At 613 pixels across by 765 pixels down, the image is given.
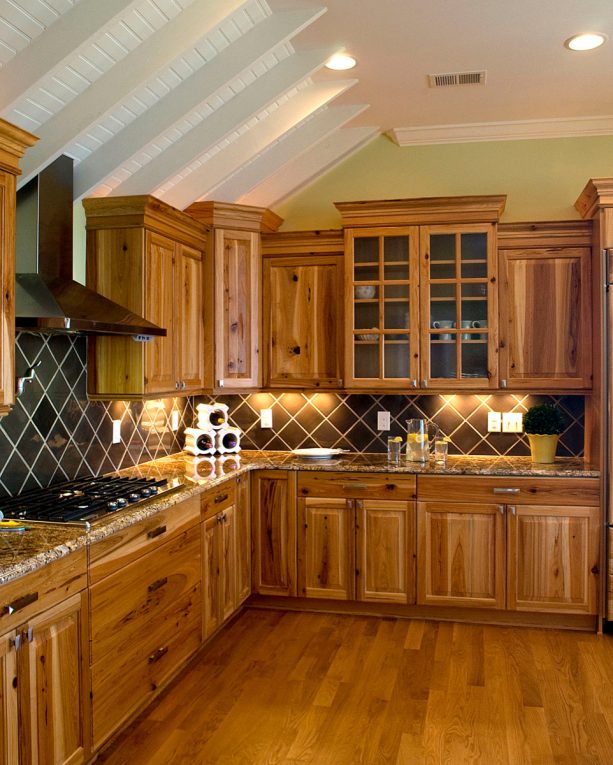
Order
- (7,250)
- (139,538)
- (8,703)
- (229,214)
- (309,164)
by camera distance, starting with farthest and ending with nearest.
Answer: (309,164) → (229,214) → (139,538) → (7,250) → (8,703)

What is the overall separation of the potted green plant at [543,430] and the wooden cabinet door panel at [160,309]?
2.05 m

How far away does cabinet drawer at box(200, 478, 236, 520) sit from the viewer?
3.64m

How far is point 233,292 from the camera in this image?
4535 millimetres

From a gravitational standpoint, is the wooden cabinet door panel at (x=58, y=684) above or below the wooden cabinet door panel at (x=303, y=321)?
below

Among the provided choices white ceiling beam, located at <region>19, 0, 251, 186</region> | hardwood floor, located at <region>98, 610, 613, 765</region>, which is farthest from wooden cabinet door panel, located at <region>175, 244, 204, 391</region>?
hardwood floor, located at <region>98, 610, 613, 765</region>

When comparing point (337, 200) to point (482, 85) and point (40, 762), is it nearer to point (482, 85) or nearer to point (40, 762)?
point (482, 85)

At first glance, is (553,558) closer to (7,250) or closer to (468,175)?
(468,175)

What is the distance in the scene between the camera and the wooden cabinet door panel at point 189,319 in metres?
4.08

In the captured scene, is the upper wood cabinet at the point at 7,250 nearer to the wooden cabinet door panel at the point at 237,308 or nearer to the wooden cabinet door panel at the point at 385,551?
the wooden cabinet door panel at the point at 237,308

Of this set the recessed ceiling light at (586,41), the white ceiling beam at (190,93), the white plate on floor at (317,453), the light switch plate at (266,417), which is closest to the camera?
the white ceiling beam at (190,93)

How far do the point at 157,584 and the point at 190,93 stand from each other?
2163mm

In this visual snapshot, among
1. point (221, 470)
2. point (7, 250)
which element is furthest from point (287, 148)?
point (7, 250)

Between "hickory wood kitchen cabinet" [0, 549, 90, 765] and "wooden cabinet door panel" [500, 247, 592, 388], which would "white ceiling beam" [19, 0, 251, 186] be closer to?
"hickory wood kitchen cabinet" [0, 549, 90, 765]

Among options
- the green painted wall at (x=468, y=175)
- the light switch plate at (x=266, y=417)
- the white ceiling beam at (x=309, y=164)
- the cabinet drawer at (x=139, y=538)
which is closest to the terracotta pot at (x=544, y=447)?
the green painted wall at (x=468, y=175)
